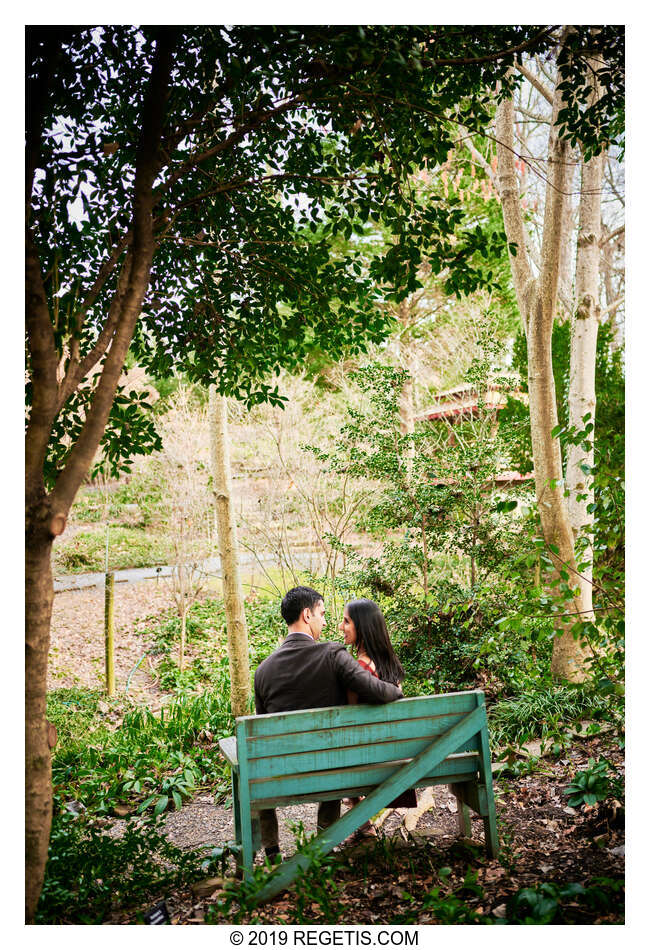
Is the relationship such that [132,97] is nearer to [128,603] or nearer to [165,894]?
[165,894]

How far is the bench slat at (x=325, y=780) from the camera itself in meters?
2.41

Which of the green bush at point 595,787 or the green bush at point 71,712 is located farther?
the green bush at point 71,712

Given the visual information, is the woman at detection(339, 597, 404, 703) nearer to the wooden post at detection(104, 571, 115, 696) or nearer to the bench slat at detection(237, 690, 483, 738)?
the bench slat at detection(237, 690, 483, 738)

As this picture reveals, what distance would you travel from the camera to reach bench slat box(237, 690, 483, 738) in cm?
241

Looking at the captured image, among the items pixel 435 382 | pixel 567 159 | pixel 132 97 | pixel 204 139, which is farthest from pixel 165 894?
pixel 435 382

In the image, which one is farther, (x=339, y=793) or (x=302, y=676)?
(x=302, y=676)

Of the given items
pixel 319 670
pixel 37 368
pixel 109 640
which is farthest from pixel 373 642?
pixel 109 640

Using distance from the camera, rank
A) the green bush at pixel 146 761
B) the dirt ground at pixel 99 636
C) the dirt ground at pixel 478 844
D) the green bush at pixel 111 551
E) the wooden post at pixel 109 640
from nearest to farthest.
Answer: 1. the dirt ground at pixel 478 844
2. the green bush at pixel 146 761
3. the wooden post at pixel 109 640
4. the dirt ground at pixel 99 636
5. the green bush at pixel 111 551

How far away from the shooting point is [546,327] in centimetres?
498

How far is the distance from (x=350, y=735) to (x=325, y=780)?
0.62 ft

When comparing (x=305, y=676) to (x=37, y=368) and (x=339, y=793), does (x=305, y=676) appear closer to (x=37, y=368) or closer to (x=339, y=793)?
(x=339, y=793)

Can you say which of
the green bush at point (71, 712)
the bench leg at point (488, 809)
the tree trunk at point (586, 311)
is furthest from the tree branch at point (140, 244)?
the tree trunk at point (586, 311)

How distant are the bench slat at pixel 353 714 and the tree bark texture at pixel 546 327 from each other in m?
2.50

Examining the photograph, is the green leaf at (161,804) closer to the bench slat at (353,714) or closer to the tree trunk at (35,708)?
the tree trunk at (35,708)
